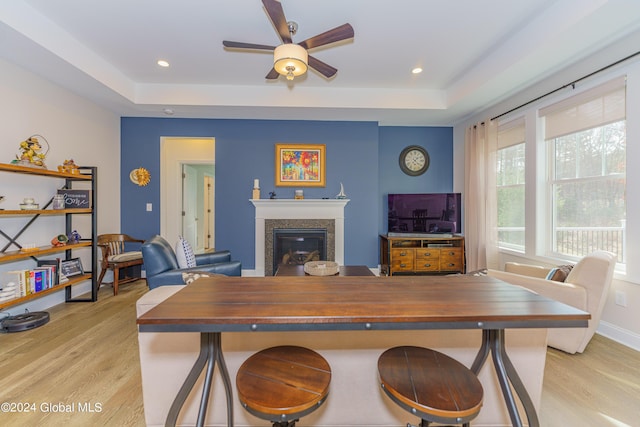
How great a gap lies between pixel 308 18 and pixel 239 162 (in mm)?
2502

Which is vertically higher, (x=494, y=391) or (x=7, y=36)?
(x=7, y=36)

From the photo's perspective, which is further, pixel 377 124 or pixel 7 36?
pixel 377 124

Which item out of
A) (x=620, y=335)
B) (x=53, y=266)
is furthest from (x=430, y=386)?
(x=53, y=266)

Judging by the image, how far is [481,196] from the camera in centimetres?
390

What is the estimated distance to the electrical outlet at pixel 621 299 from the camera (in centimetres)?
236

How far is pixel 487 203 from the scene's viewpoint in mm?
3787

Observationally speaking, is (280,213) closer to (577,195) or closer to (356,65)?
(356,65)

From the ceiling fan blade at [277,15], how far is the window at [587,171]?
2949 millimetres

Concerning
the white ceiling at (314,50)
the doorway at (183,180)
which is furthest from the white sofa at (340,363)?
the doorway at (183,180)

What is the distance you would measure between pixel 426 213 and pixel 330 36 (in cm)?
313

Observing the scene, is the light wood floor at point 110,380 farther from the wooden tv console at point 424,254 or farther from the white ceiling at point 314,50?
the white ceiling at point 314,50

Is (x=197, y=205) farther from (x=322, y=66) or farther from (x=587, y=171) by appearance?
(x=587, y=171)

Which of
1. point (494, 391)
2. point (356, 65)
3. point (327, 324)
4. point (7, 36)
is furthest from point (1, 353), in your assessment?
point (356, 65)

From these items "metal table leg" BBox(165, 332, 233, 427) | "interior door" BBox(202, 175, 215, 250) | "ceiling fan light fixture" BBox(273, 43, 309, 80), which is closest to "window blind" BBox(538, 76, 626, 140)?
"ceiling fan light fixture" BBox(273, 43, 309, 80)
